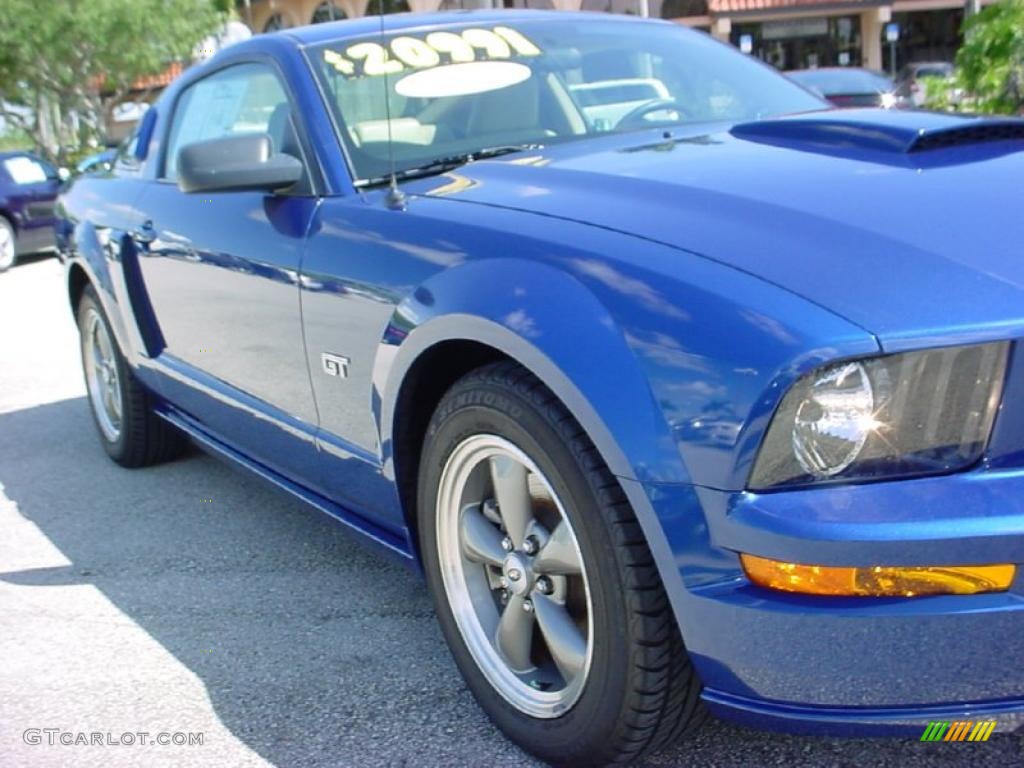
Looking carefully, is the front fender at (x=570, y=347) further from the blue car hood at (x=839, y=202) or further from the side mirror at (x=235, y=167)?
the side mirror at (x=235, y=167)

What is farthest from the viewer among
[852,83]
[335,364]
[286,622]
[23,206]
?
[23,206]

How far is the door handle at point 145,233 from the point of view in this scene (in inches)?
152

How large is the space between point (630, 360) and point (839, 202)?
0.53 meters

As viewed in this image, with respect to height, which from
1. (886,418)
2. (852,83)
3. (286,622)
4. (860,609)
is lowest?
(286,622)

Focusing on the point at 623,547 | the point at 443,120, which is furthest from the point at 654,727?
the point at 443,120

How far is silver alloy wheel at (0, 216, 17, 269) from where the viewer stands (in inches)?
539

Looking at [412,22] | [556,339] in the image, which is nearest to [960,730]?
[556,339]

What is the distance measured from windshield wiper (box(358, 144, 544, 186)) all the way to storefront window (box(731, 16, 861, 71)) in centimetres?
3238

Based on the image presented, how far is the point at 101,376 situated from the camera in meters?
5.01

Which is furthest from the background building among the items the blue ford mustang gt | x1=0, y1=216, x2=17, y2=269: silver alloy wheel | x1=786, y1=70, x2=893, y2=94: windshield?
the blue ford mustang gt

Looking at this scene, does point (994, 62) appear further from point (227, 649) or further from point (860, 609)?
point (860, 609)

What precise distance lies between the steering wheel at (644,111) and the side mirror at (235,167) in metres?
0.92

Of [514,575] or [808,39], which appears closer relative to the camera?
[514,575]

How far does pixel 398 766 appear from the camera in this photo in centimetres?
243
